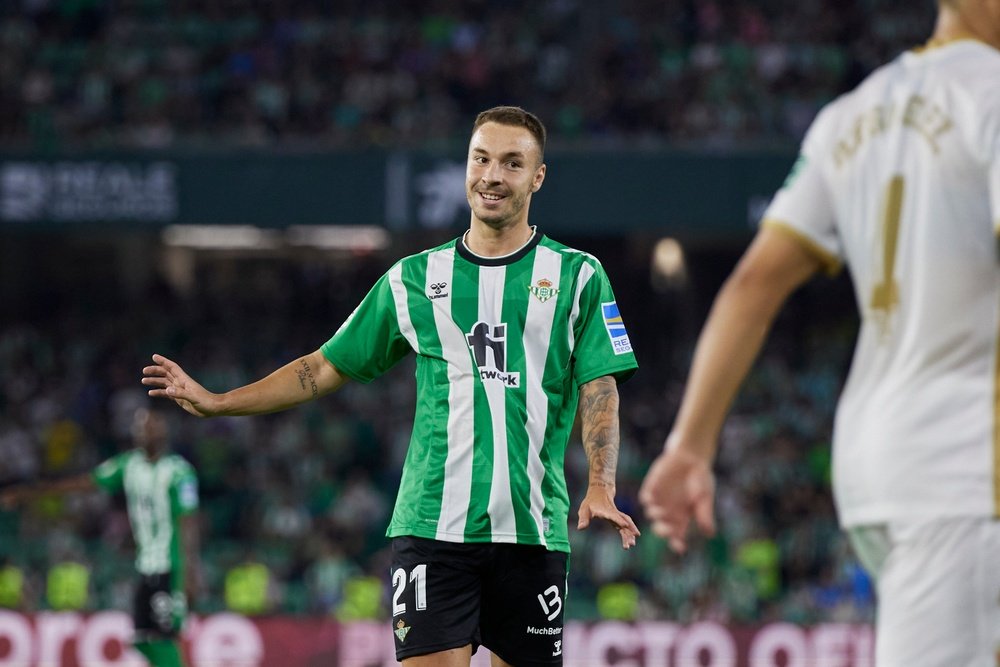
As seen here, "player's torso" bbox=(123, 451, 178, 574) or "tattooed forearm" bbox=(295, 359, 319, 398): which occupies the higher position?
"tattooed forearm" bbox=(295, 359, 319, 398)

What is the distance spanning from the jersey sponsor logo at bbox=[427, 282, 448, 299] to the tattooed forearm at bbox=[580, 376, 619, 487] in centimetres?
49

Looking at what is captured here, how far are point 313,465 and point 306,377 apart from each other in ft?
44.2

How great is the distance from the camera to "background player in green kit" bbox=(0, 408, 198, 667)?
10.5m

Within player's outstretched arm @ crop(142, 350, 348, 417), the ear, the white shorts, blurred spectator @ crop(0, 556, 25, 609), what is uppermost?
the ear

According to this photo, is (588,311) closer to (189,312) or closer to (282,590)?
(282,590)

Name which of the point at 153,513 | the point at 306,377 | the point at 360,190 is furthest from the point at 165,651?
the point at 360,190

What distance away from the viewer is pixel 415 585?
15.1 feet

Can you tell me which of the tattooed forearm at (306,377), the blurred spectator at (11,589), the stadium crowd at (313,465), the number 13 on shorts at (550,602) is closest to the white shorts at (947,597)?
the number 13 on shorts at (550,602)

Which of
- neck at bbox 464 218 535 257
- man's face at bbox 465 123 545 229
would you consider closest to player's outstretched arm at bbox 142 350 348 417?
neck at bbox 464 218 535 257

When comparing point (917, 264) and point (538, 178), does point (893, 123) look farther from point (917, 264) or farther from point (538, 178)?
point (538, 178)

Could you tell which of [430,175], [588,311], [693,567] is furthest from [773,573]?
[588,311]

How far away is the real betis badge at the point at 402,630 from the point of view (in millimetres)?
4586

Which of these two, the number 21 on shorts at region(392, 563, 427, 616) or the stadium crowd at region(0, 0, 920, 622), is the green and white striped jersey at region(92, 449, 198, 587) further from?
the number 21 on shorts at region(392, 563, 427, 616)

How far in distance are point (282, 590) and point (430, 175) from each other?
508 cm
